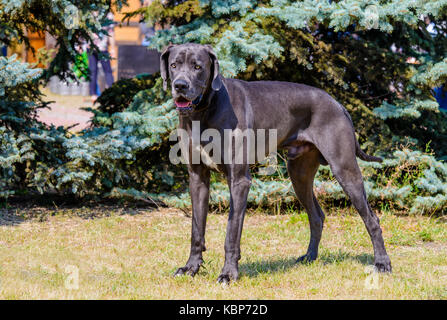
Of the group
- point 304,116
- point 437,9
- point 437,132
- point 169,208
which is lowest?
point 169,208

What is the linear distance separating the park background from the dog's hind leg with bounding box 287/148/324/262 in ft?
0.58

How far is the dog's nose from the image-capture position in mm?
Answer: 3746

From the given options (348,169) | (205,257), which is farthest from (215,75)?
(205,257)

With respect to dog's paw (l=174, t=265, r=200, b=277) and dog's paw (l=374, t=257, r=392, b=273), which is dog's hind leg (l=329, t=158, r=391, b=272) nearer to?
dog's paw (l=374, t=257, r=392, b=273)

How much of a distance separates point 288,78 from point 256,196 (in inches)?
72.0

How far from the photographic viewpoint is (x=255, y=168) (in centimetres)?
750

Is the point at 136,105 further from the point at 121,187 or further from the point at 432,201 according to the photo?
the point at 432,201

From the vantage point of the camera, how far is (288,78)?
7.52 meters

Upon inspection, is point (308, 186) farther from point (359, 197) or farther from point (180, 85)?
point (180, 85)

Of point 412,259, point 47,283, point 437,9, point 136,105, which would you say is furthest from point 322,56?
point 47,283

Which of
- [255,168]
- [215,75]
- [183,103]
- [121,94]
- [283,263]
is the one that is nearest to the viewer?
[183,103]

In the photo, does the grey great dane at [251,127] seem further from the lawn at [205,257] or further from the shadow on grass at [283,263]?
the lawn at [205,257]

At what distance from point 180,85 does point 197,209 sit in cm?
104

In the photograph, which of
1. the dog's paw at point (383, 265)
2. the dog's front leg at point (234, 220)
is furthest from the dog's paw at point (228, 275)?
the dog's paw at point (383, 265)
